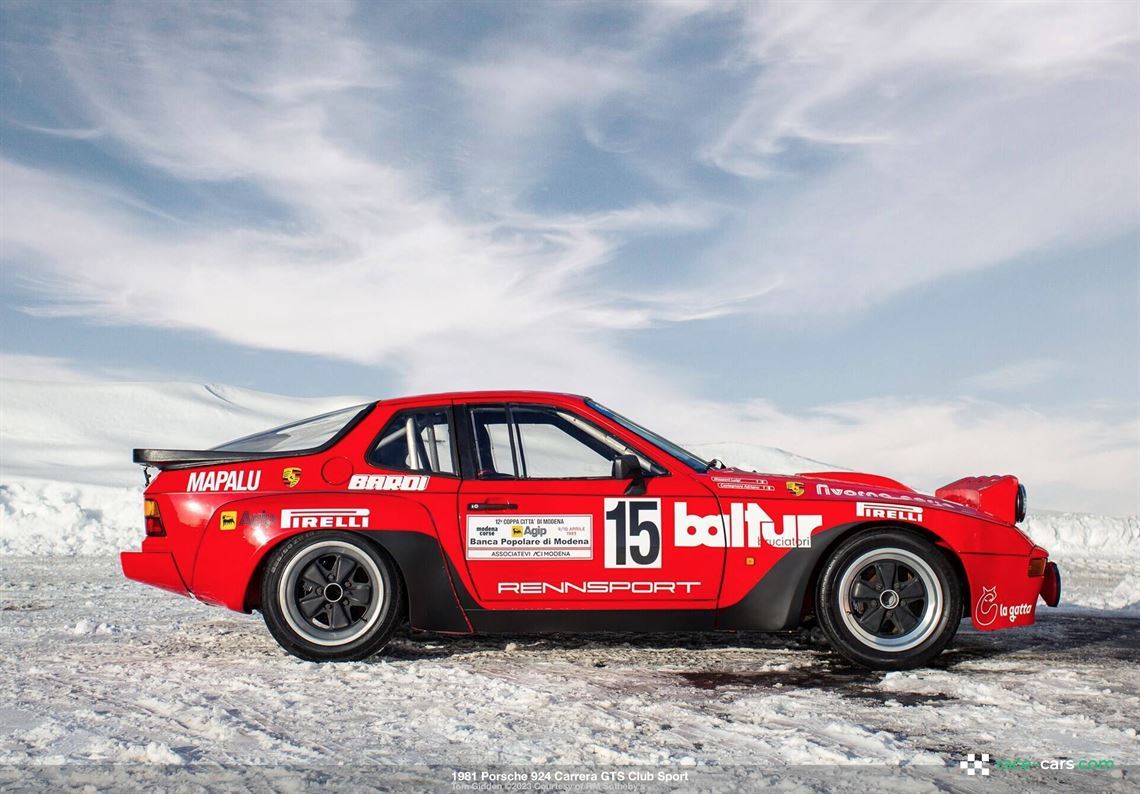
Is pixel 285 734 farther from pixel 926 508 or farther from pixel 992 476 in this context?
pixel 992 476

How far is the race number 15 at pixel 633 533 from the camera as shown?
4.72 metres

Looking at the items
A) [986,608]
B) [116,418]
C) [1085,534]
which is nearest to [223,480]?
[986,608]

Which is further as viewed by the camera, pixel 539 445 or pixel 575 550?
pixel 539 445

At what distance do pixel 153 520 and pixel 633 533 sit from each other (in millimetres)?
2657

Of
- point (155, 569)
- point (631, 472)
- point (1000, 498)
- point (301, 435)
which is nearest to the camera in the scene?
point (631, 472)

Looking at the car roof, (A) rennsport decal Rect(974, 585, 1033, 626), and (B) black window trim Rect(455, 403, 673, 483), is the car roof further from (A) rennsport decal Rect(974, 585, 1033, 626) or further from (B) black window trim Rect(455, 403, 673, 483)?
(A) rennsport decal Rect(974, 585, 1033, 626)

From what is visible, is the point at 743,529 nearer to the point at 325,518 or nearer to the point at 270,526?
the point at 325,518

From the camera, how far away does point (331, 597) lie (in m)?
4.79

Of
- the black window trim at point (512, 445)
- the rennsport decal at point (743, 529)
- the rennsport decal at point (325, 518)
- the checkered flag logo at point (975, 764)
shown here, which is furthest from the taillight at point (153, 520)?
the checkered flag logo at point (975, 764)

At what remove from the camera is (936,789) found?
9.07 ft

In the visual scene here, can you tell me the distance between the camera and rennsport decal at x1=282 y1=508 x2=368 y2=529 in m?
4.78

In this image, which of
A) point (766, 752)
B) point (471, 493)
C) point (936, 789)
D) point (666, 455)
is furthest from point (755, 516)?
point (936, 789)

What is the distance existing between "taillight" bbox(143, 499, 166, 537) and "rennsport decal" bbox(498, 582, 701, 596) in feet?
6.34

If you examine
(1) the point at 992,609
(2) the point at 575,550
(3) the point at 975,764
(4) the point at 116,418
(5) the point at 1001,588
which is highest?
(4) the point at 116,418
